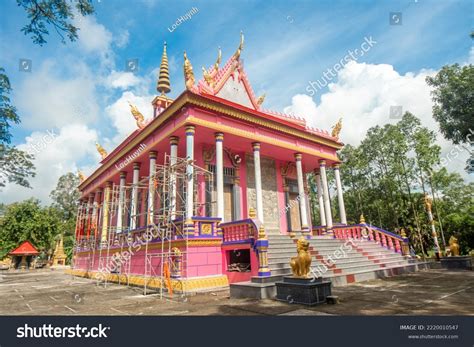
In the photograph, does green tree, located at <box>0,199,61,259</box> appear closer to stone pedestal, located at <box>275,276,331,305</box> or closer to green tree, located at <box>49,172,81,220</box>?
green tree, located at <box>49,172,81,220</box>

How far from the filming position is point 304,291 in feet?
20.3

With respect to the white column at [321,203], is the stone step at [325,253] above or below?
below

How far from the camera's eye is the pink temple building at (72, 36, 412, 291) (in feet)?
30.9

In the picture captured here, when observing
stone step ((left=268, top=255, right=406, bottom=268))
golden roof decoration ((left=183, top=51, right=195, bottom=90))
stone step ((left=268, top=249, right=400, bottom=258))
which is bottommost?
stone step ((left=268, top=255, right=406, bottom=268))

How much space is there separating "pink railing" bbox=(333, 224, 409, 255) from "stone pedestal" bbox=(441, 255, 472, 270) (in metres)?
1.67

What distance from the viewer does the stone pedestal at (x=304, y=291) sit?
6094mm

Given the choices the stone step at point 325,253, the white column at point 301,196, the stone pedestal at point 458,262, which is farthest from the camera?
the white column at point 301,196

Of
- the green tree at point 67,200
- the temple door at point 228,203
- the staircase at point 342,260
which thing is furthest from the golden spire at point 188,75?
the green tree at point 67,200

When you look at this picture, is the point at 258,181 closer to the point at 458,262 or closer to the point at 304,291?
the point at 304,291

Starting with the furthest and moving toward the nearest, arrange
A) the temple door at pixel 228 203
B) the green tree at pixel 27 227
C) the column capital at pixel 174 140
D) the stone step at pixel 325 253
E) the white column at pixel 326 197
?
the green tree at pixel 27 227 → the white column at pixel 326 197 → the temple door at pixel 228 203 → the column capital at pixel 174 140 → the stone step at pixel 325 253

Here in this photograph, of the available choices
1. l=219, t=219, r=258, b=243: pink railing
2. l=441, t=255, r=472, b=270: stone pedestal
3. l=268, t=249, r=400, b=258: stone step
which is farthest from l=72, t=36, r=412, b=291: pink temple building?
l=441, t=255, r=472, b=270: stone pedestal

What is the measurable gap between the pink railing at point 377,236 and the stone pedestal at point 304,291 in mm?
8112

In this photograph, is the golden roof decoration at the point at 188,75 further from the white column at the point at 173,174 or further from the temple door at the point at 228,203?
the temple door at the point at 228,203
